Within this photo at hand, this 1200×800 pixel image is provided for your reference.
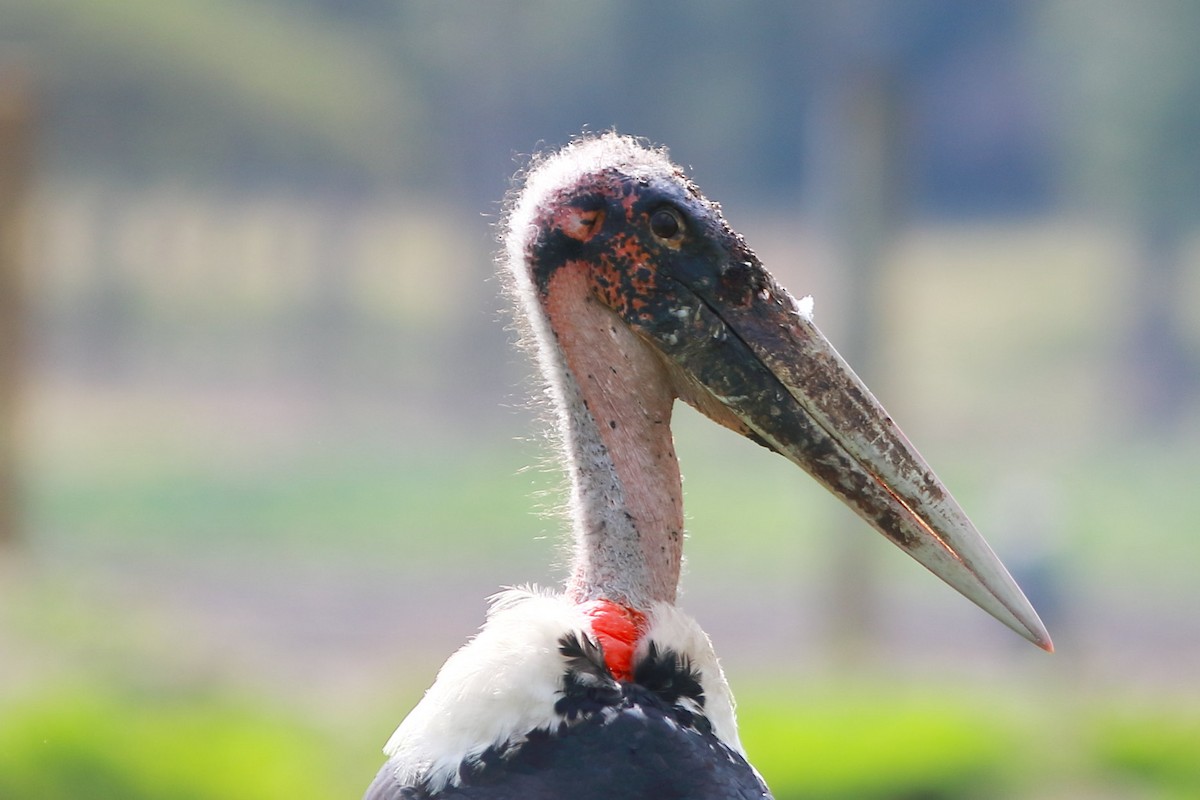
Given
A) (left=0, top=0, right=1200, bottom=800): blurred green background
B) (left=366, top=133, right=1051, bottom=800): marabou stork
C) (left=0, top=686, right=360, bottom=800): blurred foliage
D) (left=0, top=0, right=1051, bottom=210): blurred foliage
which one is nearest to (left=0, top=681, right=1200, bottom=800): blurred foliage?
(left=0, top=686, right=360, bottom=800): blurred foliage

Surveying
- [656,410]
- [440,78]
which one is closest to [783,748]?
[656,410]

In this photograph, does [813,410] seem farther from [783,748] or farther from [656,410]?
[783,748]

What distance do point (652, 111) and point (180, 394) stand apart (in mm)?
4775

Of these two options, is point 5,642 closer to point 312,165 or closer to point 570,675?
point 570,675

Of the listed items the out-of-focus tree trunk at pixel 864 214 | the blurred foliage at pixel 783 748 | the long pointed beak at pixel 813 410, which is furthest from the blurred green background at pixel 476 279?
the long pointed beak at pixel 813 410

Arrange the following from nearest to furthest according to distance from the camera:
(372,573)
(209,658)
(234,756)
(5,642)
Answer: (234,756)
(5,642)
(209,658)
(372,573)

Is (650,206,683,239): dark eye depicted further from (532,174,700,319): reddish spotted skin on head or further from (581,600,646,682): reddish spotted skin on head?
(581,600,646,682): reddish spotted skin on head

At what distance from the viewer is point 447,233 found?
1352cm

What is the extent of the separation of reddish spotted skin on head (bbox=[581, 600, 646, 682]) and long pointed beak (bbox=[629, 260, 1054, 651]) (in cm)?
29

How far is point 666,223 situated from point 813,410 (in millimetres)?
291

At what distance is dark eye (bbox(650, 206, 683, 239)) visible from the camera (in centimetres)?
216

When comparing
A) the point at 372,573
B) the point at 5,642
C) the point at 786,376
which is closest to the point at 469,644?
the point at 786,376

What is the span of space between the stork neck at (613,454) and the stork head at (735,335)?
15 millimetres

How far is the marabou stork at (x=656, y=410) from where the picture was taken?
2094mm
